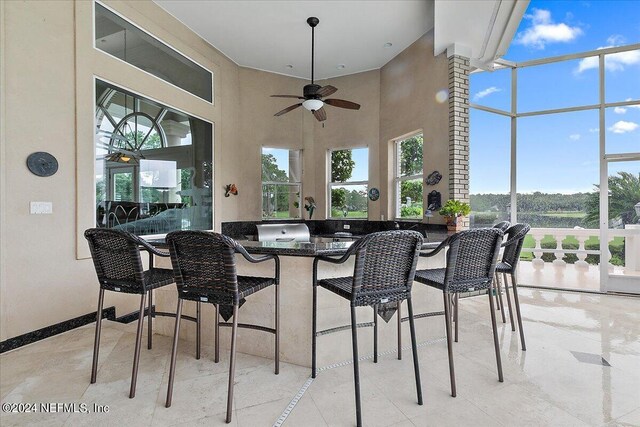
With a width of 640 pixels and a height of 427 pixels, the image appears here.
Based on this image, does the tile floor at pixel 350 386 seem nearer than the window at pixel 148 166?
Yes

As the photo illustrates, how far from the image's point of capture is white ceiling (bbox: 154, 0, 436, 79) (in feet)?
13.3

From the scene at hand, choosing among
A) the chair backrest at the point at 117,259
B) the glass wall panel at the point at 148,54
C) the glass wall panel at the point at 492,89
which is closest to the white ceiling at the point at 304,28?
the glass wall panel at the point at 148,54

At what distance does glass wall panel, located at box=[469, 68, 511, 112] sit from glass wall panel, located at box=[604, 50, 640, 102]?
124 cm

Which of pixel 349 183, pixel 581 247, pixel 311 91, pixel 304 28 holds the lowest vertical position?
pixel 581 247

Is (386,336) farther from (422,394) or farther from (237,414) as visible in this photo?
(237,414)

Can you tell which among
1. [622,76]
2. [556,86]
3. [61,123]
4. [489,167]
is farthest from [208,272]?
[622,76]

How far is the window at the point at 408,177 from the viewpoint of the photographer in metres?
4.99

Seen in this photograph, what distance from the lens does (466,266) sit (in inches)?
82.9

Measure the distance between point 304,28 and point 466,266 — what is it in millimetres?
3996

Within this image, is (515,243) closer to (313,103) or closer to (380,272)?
(380,272)

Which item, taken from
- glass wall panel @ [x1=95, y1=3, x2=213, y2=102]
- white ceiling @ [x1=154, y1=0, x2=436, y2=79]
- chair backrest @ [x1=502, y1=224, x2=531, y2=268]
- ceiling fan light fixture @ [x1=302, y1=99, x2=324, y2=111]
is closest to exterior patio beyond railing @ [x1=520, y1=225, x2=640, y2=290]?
chair backrest @ [x1=502, y1=224, x2=531, y2=268]

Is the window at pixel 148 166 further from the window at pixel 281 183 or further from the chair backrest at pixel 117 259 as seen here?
the chair backrest at pixel 117 259

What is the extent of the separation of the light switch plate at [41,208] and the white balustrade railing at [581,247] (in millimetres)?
6142

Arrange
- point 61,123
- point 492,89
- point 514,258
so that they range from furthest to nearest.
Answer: point 492,89, point 61,123, point 514,258
